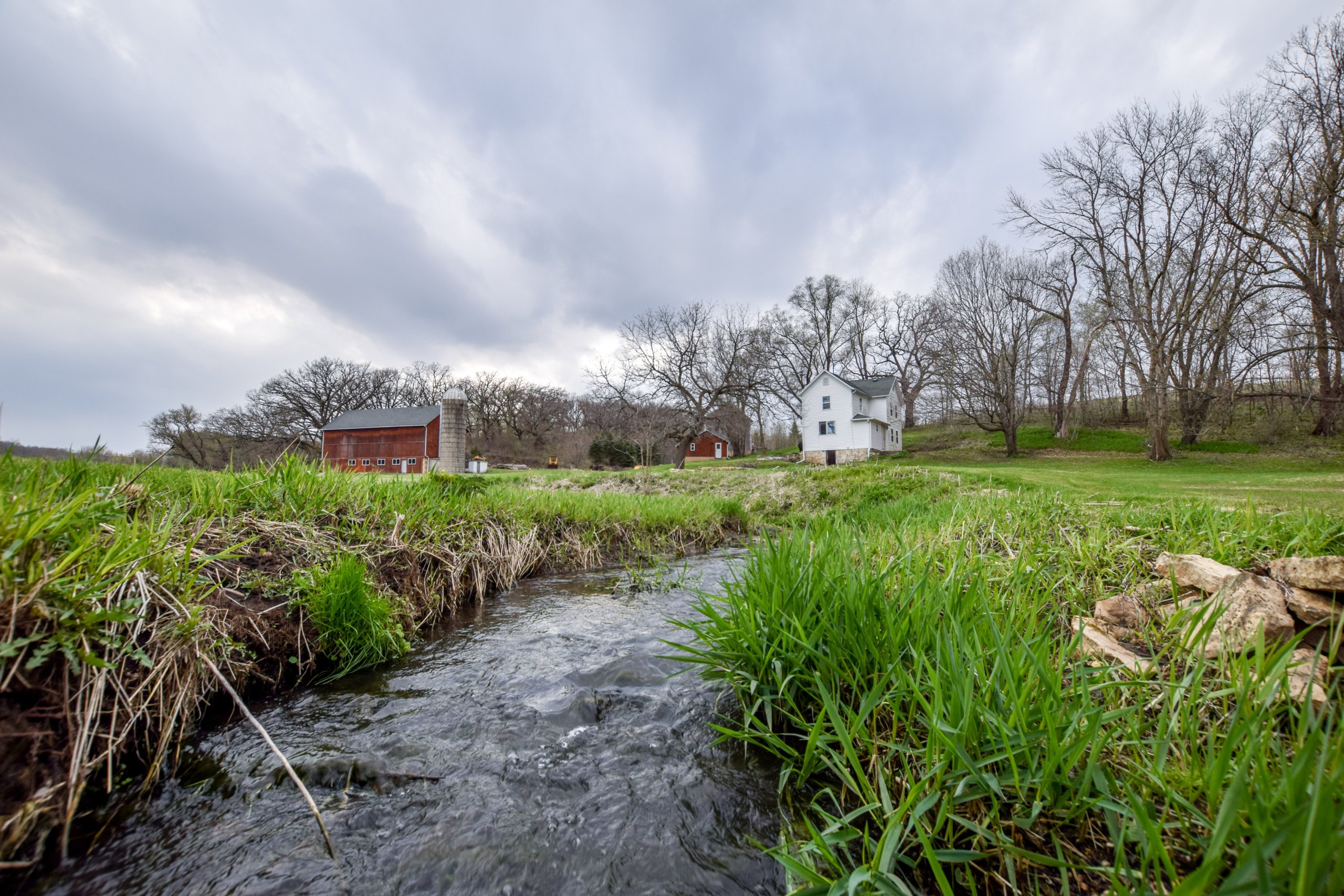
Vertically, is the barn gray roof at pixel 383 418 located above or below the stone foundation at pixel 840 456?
above

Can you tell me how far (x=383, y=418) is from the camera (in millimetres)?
43500

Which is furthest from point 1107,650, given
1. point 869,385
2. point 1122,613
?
point 869,385

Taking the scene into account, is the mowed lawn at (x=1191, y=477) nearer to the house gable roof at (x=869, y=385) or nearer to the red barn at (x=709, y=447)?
the house gable roof at (x=869, y=385)

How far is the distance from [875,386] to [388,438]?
41533mm

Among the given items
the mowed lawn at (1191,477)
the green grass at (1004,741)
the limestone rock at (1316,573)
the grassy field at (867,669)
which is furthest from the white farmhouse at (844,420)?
the green grass at (1004,741)

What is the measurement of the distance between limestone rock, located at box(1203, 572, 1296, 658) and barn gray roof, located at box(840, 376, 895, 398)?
38327 millimetres

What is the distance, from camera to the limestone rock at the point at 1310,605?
7.20 feet

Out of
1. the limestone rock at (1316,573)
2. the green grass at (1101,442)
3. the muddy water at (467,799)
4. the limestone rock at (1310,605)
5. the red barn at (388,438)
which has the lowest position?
the muddy water at (467,799)

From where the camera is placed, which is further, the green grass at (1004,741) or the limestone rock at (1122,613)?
the limestone rock at (1122,613)

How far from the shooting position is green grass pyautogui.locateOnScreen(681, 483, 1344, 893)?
3.58 ft

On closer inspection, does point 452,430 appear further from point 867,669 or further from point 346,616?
point 867,669

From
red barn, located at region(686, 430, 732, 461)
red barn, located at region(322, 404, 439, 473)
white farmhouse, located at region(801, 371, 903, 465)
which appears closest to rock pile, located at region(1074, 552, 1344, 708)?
white farmhouse, located at region(801, 371, 903, 465)

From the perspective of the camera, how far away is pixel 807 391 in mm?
39906

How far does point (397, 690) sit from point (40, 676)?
1.58m
